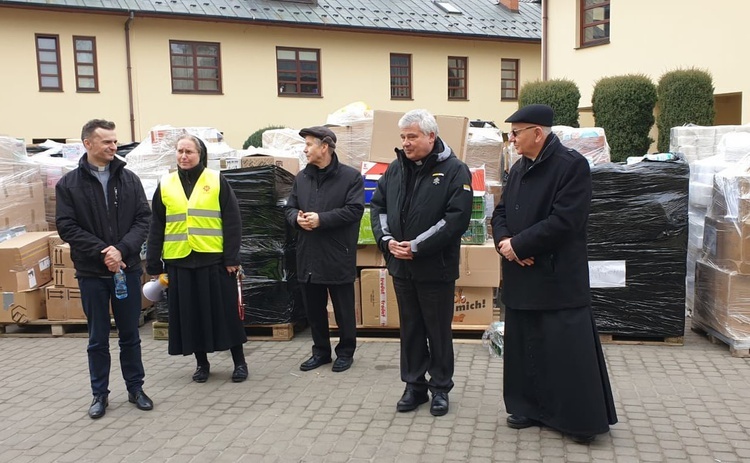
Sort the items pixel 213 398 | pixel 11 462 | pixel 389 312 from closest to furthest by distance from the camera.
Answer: pixel 11 462 → pixel 213 398 → pixel 389 312

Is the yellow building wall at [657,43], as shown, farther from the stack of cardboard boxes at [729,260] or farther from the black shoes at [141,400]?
the black shoes at [141,400]

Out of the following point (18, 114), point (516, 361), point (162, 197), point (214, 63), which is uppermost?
point (214, 63)

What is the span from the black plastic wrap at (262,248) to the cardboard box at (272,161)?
45cm

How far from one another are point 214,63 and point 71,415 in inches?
750

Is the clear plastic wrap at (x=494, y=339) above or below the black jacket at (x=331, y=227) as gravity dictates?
below

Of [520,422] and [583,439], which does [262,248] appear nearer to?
[520,422]

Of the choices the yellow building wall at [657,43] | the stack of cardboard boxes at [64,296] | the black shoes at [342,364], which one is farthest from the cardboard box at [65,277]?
the yellow building wall at [657,43]

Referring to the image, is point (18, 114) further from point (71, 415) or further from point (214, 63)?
point (71, 415)

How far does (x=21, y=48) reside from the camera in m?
19.4

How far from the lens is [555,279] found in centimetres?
356

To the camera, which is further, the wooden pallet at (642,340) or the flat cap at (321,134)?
the wooden pallet at (642,340)

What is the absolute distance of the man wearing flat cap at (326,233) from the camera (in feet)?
16.2

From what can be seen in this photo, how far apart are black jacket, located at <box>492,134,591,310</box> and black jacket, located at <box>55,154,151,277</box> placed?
251 centimetres

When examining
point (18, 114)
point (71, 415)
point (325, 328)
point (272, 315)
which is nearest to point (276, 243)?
point (272, 315)
